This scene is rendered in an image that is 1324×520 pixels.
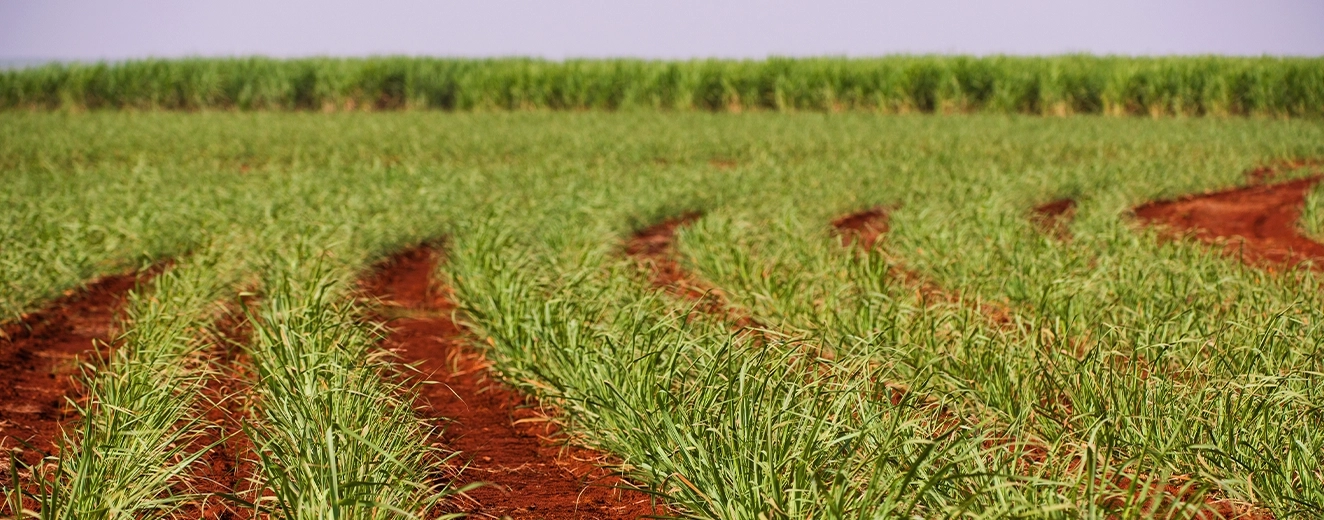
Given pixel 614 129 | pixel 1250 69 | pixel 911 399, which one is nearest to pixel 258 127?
pixel 614 129

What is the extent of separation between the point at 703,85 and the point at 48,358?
23028mm

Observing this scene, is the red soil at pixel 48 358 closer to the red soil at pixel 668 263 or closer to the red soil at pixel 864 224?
the red soil at pixel 668 263

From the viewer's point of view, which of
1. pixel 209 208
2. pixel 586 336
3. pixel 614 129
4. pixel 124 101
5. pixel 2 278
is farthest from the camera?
pixel 124 101

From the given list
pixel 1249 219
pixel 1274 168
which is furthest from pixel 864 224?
pixel 1274 168

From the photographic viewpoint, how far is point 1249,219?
32.7ft

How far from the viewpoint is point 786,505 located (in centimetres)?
306

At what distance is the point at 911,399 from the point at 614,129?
51.3ft

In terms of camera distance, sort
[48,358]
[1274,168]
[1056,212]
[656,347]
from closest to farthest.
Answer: [656,347] → [48,358] → [1056,212] → [1274,168]

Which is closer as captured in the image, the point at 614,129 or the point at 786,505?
the point at 786,505

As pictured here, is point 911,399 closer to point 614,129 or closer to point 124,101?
point 614,129

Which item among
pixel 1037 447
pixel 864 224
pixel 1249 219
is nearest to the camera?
pixel 1037 447

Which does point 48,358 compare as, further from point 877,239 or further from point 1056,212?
point 1056,212

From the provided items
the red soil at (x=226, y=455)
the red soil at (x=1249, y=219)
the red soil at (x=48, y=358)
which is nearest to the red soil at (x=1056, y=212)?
the red soil at (x=1249, y=219)

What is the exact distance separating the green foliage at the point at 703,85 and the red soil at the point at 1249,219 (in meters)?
13.3
